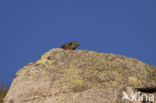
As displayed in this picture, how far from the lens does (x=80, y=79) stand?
317 inches

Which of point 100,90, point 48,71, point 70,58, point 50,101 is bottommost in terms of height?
point 50,101

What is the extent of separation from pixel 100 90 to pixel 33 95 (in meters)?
2.10

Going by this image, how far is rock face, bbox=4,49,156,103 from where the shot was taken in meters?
7.52

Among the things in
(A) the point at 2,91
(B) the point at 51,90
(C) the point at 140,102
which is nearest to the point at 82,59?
Result: (B) the point at 51,90

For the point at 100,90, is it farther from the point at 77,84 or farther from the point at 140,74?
the point at 140,74

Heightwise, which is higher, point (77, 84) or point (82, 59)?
point (82, 59)

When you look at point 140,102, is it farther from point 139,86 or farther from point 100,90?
point 100,90

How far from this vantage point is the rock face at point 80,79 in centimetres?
752

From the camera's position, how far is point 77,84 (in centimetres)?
785

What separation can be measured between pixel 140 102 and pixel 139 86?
62 centimetres

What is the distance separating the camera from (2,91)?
14.0 meters

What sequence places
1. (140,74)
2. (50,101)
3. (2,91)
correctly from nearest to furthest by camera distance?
(50,101) < (140,74) < (2,91)

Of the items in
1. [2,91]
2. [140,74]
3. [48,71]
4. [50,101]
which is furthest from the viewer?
[2,91]

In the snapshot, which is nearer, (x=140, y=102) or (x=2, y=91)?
(x=140, y=102)
